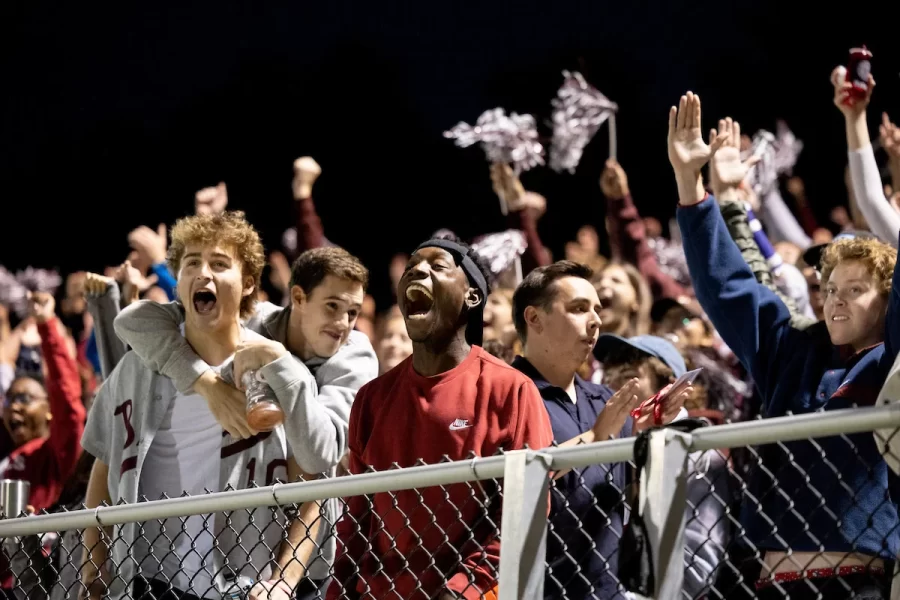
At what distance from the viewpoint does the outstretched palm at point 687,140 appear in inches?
166

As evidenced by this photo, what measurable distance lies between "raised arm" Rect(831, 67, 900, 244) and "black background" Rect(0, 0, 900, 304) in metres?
7.06

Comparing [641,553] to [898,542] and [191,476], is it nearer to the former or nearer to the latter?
[898,542]

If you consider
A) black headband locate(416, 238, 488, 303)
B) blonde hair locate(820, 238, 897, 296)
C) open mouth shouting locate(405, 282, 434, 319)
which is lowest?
blonde hair locate(820, 238, 897, 296)

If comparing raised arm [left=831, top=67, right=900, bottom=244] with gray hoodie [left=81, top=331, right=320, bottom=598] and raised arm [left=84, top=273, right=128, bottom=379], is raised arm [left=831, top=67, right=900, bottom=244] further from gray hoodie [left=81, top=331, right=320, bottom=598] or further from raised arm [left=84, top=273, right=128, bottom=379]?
raised arm [left=84, top=273, right=128, bottom=379]

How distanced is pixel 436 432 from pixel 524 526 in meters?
0.93

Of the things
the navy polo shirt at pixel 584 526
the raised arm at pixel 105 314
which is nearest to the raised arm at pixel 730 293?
the navy polo shirt at pixel 584 526

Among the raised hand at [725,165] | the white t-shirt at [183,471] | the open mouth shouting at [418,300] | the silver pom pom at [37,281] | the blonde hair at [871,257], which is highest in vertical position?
the silver pom pom at [37,281]

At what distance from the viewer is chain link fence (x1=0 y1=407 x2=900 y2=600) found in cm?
247

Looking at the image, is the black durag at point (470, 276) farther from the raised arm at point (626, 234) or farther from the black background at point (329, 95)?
the black background at point (329, 95)

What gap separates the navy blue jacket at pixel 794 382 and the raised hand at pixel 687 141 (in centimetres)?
15

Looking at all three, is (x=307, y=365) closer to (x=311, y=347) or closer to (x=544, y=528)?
(x=311, y=347)

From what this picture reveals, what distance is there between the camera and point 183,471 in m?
4.01

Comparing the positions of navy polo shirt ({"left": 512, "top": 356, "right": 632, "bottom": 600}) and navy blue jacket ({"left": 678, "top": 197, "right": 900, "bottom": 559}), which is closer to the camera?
navy blue jacket ({"left": 678, "top": 197, "right": 900, "bottom": 559})

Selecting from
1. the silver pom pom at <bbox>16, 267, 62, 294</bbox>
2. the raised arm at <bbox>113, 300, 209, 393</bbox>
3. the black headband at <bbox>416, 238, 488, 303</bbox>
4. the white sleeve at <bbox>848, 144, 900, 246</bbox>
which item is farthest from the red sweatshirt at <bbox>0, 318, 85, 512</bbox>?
the silver pom pom at <bbox>16, 267, 62, 294</bbox>
